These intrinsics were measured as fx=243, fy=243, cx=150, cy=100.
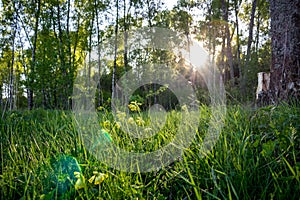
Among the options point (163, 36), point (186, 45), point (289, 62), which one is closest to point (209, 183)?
point (289, 62)

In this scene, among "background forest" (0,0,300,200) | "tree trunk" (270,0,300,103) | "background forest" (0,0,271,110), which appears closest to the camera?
"background forest" (0,0,300,200)

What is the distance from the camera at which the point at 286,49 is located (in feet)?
10.7

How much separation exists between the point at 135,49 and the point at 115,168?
18.8 m

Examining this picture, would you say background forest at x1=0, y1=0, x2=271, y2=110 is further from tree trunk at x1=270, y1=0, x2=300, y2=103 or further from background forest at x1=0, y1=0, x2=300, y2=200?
tree trunk at x1=270, y1=0, x2=300, y2=103

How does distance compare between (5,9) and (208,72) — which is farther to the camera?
(208,72)

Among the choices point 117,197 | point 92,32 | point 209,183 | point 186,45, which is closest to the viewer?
point 117,197

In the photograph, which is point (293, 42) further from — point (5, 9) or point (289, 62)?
point (5, 9)

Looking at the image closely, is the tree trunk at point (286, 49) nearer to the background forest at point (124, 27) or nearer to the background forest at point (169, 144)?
the background forest at point (169, 144)

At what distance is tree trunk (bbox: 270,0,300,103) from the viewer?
3185 millimetres

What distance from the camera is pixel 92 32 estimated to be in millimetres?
20812

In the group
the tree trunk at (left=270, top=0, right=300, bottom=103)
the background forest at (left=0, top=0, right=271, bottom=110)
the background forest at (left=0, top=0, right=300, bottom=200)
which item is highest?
the background forest at (left=0, top=0, right=271, bottom=110)

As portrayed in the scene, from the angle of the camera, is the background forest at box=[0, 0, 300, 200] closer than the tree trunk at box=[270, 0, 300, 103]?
Yes

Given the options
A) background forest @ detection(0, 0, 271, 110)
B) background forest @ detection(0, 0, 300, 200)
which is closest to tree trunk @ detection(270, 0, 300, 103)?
background forest @ detection(0, 0, 300, 200)

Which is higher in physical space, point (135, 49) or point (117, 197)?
point (135, 49)
